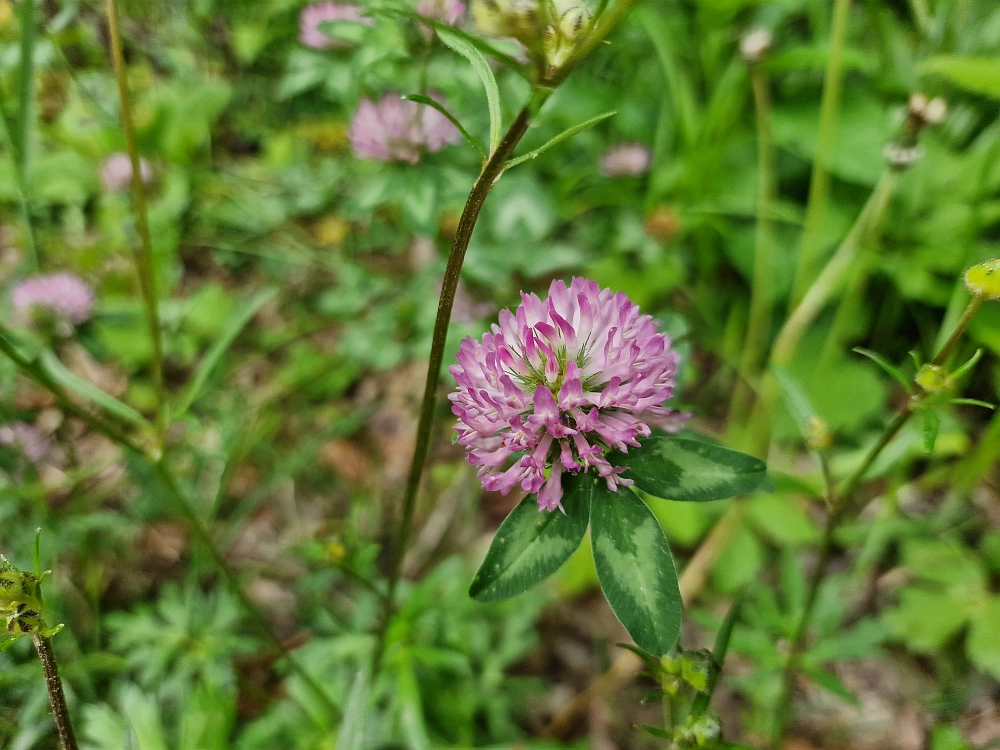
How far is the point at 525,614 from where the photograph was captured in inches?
71.0

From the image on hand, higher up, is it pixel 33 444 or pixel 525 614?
pixel 33 444

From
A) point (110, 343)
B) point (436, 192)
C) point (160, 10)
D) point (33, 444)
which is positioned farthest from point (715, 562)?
point (160, 10)

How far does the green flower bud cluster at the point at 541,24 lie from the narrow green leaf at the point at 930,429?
651 mm

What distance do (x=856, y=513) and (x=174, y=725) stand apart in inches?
80.2

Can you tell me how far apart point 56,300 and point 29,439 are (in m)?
0.52

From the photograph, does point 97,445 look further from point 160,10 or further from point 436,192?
point 160,10

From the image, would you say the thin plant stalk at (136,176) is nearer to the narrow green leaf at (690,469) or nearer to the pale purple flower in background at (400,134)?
the pale purple flower in background at (400,134)

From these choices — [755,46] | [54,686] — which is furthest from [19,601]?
[755,46]

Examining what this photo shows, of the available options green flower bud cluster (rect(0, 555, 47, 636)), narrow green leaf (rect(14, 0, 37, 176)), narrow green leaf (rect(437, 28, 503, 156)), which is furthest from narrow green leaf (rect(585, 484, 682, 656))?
narrow green leaf (rect(14, 0, 37, 176))

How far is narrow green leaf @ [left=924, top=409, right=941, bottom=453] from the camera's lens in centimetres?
82

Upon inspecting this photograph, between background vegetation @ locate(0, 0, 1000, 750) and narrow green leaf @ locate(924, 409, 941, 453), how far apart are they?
26 cm

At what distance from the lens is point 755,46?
199 centimetres

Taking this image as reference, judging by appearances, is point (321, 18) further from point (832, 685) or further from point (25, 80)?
point (832, 685)

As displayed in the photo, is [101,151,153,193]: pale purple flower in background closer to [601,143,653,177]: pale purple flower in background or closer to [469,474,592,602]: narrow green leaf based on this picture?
[601,143,653,177]: pale purple flower in background
